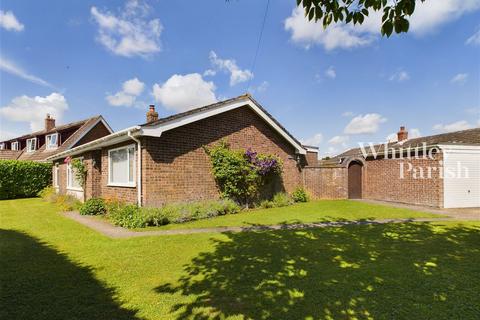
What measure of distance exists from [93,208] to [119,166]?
82.6 inches

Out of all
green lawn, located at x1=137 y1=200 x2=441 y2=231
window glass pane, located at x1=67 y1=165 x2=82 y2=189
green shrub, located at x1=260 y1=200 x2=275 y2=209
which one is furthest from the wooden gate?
window glass pane, located at x1=67 y1=165 x2=82 y2=189

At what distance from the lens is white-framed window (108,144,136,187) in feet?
36.3

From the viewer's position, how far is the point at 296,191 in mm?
15984

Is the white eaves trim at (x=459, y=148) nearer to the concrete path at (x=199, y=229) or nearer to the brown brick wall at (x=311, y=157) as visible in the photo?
the concrete path at (x=199, y=229)

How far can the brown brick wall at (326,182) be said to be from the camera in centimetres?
1694

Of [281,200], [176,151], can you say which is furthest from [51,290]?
[281,200]

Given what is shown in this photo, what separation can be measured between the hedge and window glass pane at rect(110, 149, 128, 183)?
12135 millimetres

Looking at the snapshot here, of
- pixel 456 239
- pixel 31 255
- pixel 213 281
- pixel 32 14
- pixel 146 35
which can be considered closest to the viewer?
pixel 213 281

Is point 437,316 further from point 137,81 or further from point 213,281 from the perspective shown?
point 137,81

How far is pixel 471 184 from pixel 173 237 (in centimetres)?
1540

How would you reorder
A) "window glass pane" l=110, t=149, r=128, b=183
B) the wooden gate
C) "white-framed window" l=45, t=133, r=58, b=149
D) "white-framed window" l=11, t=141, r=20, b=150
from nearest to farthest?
"window glass pane" l=110, t=149, r=128, b=183 < the wooden gate < "white-framed window" l=45, t=133, r=58, b=149 < "white-framed window" l=11, t=141, r=20, b=150

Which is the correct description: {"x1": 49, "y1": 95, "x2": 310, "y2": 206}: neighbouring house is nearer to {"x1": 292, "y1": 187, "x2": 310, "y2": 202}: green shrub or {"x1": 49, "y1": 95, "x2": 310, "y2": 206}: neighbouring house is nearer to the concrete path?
{"x1": 292, "y1": 187, "x2": 310, "y2": 202}: green shrub

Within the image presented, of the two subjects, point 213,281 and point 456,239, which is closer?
point 213,281

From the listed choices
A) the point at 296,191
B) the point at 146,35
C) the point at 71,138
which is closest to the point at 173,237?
the point at 146,35
